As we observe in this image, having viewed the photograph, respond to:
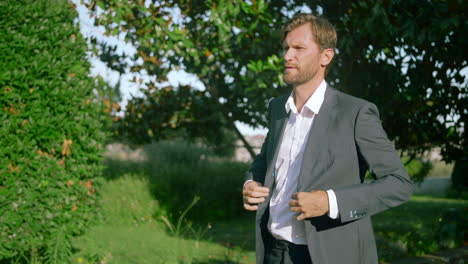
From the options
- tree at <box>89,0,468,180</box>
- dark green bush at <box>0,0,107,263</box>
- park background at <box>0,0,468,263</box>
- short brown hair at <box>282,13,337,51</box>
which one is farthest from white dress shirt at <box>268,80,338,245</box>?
tree at <box>89,0,468,180</box>

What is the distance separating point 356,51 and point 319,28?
4820 millimetres

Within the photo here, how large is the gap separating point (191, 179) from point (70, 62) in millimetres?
7230

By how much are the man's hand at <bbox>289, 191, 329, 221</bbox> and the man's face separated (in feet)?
2.39

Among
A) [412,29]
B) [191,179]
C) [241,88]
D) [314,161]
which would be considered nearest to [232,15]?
[241,88]

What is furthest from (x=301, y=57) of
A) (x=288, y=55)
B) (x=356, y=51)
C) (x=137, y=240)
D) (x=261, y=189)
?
(x=137, y=240)

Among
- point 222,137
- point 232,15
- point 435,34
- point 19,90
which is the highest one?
point 232,15

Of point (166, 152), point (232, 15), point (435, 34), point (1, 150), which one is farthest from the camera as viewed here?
point (166, 152)

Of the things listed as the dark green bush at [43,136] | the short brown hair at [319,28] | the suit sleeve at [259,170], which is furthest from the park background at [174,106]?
the short brown hair at [319,28]

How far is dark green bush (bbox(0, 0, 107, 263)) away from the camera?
5.15 m

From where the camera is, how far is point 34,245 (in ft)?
17.2

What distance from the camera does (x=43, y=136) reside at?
5.24 meters

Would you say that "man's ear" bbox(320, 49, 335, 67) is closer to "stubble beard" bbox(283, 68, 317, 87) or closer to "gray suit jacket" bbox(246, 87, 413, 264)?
"stubble beard" bbox(283, 68, 317, 87)

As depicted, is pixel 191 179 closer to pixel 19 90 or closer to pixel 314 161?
pixel 19 90

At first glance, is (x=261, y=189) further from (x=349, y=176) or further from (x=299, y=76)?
(x=299, y=76)
